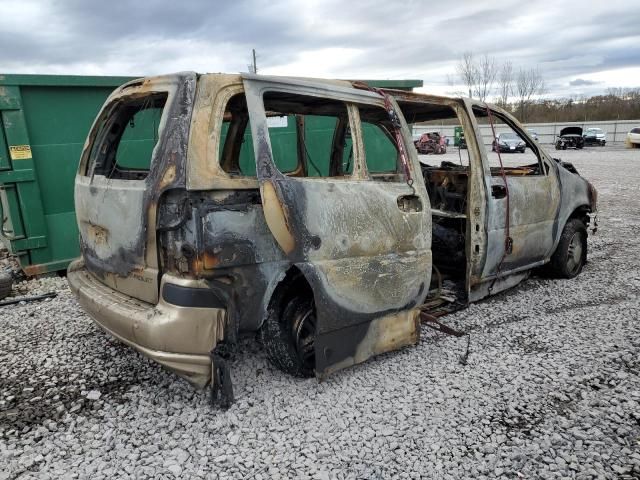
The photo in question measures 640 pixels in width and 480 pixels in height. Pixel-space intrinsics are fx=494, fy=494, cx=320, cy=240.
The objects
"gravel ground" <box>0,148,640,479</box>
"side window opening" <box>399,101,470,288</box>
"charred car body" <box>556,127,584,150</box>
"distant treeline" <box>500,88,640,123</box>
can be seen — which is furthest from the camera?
"distant treeline" <box>500,88,640,123</box>

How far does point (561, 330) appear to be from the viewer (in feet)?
13.2

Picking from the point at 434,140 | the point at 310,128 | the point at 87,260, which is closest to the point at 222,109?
the point at 87,260

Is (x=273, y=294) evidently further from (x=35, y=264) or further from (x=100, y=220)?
(x=35, y=264)

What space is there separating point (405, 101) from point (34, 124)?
4.31 meters

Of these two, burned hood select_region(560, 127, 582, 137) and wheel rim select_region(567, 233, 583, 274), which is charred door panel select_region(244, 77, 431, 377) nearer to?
wheel rim select_region(567, 233, 583, 274)

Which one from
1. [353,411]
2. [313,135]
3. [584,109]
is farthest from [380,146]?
[584,109]

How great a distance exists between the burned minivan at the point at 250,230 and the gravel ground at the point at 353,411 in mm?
278

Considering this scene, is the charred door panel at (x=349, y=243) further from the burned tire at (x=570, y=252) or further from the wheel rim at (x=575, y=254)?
the wheel rim at (x=575, y=254)

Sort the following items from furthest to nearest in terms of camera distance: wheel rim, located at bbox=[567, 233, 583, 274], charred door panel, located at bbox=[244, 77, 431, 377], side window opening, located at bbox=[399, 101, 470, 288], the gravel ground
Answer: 1. wheel rim, located at bbox=[567, 233, 583, 274]
2. side window opening, located at bbox=[399, 101, 470, 288]
3. charred door panel, located at bbox=[244, 77, 431, 377]
4. the gravel ground

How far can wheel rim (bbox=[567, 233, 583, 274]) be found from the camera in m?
5.41

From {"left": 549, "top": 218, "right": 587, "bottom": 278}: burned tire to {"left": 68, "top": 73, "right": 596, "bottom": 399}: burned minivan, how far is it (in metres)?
1.47

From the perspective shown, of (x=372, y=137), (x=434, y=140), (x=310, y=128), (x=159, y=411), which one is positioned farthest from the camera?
(x=434, y=140)

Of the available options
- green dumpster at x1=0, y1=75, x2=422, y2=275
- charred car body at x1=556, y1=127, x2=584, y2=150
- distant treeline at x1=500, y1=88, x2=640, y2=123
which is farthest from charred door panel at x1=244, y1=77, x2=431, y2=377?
distant treeline at x1=500, y1=88, x2=640, y2=123

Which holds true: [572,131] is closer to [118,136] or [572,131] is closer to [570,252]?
[570,252]
